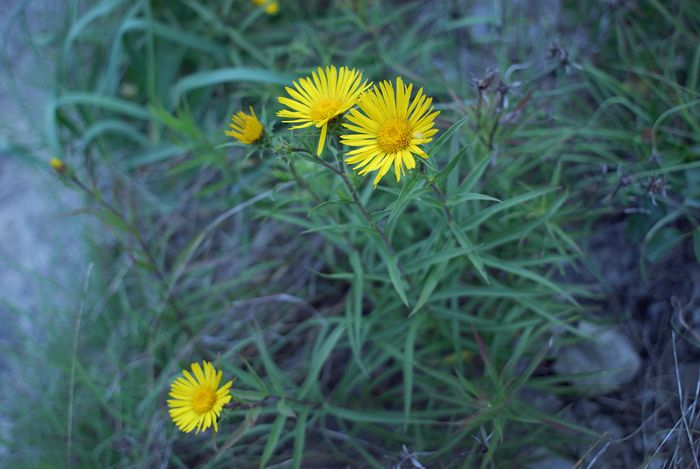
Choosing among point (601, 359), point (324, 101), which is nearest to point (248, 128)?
point (324, 101)

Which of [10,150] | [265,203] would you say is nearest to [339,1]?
[265,203]

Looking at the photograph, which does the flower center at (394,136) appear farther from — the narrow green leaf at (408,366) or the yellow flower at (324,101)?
the narrow green leaf at (408,366)

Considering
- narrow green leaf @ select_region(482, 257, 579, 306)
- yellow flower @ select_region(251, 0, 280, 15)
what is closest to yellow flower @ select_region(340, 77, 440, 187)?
narrow green leaf @ select_region(482, 257, 579, 306)

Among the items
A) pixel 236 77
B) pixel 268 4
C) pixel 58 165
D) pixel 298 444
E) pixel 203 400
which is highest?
pixel 268 4

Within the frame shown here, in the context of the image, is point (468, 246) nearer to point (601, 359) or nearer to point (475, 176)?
point (475, 176)

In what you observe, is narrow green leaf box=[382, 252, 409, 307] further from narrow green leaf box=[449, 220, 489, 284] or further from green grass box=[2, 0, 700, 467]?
narrow green leaf box=[449, 220, 489, 284]

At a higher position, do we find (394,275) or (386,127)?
(386,127)
